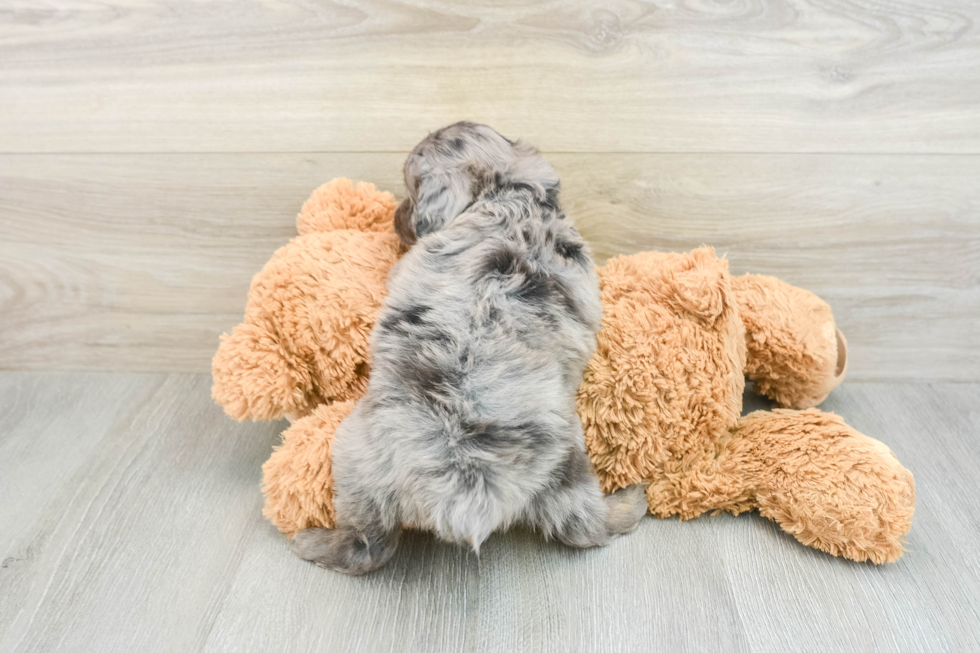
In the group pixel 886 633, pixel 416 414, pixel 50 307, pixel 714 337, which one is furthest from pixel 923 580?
pixel 50 307

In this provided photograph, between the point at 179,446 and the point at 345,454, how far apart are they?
0.42 meters

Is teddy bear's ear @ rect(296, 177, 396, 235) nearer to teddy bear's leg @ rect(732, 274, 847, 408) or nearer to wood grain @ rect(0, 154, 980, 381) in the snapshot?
wood grain @ rect(0, 154, 980, 381)

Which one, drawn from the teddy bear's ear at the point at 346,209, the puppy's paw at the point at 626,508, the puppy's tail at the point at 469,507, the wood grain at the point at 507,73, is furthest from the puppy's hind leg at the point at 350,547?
the wood grain at the point at 507,73

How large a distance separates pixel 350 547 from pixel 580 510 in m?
0.28

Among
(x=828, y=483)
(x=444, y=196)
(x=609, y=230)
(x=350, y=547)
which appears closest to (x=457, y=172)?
(x=444, y=196)

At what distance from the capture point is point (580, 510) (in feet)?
2.49

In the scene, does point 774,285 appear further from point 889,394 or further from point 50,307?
point 50,307

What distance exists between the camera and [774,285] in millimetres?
964

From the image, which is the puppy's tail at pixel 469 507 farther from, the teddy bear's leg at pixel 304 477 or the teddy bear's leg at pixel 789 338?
the teddy bear's leg at pixel 789 338

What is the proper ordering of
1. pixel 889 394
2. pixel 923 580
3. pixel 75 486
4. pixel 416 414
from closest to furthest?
pixel 416 414 < pixel 923 580 < pixel 75 486 < pixel 889 394

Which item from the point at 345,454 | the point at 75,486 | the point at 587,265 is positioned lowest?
the point at 75,486

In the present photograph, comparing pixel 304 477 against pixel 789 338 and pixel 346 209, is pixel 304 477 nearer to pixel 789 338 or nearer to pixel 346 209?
pixel 346 209

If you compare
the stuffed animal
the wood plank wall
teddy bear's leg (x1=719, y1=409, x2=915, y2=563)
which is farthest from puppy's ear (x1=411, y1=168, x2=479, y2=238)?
teddy bear's leg (x1=719, y1=409, x2=915, y2=563)

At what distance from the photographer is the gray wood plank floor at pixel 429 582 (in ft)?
2.35
